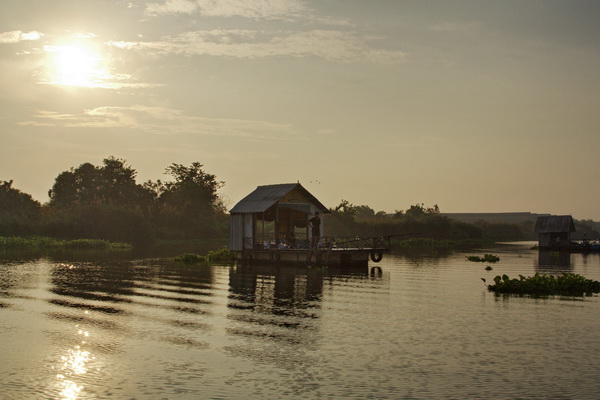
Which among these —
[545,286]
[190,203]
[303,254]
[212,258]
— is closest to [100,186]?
[190,203]

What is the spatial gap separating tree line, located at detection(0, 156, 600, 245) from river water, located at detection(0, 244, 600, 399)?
55.3 m

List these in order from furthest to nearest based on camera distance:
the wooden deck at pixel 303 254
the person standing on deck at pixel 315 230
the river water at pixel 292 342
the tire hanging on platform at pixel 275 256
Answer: the tire hanging on platform at pixel 275 256, the wooden deck at pixel 303 254, the person standing on deck at pixel 315 230, the river water at pixel 292 342

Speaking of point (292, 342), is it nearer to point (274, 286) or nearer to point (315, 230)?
point (274, 286)

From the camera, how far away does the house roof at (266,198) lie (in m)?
48.9

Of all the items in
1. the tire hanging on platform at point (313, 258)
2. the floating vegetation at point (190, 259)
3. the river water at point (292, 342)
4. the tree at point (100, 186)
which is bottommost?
the river water at point (292, 342)

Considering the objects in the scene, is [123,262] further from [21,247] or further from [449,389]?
[449,389]

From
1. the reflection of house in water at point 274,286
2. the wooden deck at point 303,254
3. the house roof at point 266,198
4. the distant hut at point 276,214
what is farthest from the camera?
the distant hut at point 276,214

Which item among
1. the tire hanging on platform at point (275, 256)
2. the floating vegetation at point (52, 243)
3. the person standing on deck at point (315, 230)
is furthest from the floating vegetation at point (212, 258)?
the floating vegetation at point (52, 243)

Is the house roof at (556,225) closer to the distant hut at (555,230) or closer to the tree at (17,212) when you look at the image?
the distant hut at (555,230)

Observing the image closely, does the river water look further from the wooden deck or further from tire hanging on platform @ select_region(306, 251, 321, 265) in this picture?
the wooden deck

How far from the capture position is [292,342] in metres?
19.6

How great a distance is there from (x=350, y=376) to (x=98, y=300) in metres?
16.9

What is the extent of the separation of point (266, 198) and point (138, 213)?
5143 centimetres

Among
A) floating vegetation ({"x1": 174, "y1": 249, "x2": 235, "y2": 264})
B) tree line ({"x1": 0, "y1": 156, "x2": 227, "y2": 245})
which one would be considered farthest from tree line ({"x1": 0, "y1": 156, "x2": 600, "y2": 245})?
floating vegetation ({"x1": 174, "y1": 249, "x2": 235, "y2": 264})
